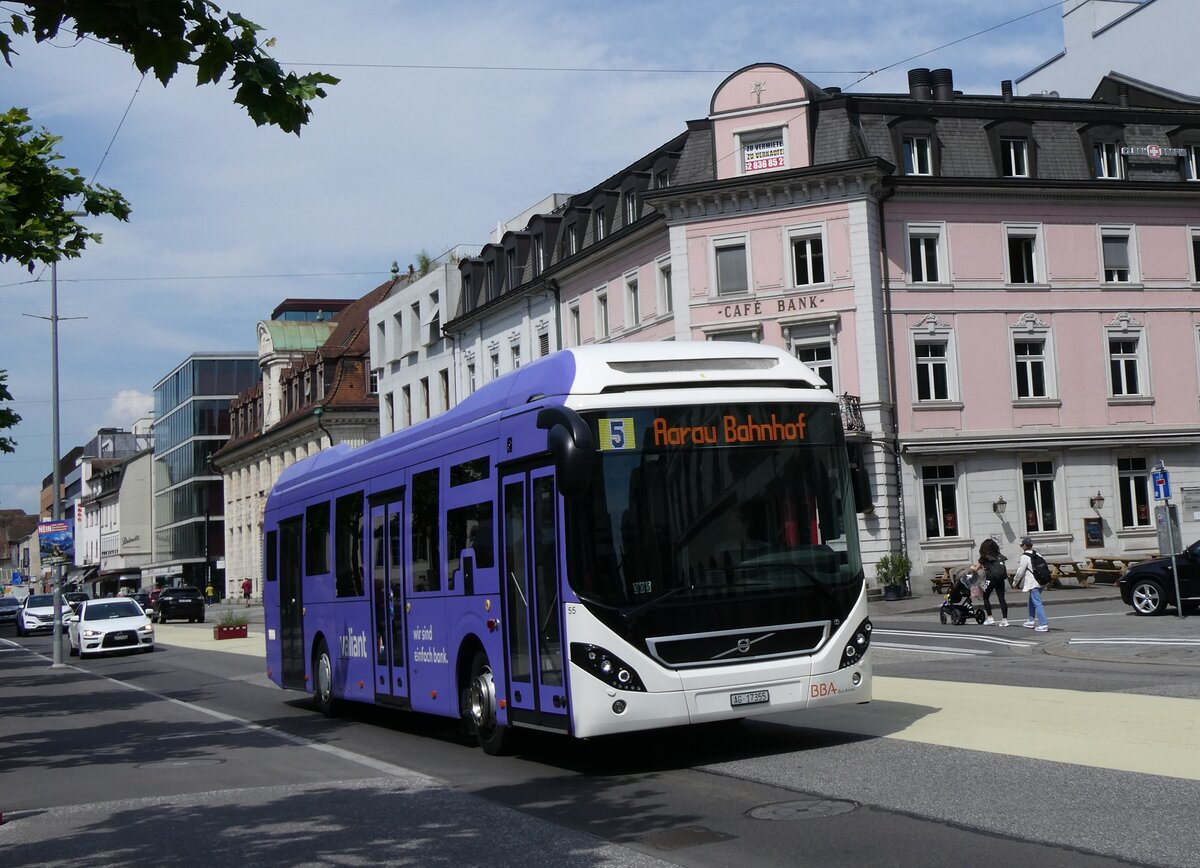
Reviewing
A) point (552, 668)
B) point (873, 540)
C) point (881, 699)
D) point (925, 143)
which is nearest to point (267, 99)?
point (552, 668)

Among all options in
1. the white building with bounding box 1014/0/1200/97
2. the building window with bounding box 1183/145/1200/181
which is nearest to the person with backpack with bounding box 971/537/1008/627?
the building window with bounding box 1183/145/1200/181

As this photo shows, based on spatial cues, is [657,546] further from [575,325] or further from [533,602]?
[575,325]

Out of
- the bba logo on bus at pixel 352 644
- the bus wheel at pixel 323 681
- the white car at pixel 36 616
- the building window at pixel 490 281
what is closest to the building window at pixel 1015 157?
the building window at pixel 490 281

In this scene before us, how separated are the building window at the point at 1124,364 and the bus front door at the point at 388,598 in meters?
33.2

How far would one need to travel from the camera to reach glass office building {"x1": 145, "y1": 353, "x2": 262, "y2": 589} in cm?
10312

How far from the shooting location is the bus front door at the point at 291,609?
A: 59.3 ft

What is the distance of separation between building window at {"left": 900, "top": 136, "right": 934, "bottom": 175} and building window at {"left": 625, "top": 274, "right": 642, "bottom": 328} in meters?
9.46

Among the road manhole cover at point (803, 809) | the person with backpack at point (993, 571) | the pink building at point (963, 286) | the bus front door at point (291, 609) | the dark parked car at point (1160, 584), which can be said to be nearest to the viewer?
the road manhole cover at point (803, 809)

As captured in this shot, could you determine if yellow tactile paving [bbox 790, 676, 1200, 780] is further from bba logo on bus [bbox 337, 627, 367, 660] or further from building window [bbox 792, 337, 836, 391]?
building window [bbox 792, 337, 836, 391]

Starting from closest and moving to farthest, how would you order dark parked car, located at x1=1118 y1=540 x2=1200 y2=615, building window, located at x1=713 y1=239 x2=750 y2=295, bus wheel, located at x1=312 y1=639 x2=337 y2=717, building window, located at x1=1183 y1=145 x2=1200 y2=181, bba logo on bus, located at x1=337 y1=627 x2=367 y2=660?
bba logo on bus, located at x1=337 y1=627 x2=367 y2=660 < bus wheel, located at x1=312 y1=639 x2=337 y2=717 < dark parked car, located at x1=1118 y1=540 x2=1200 y2=615 < building window, located at x1=713 y1=239 x2=750 y2=295 < building window, located at x1=1183 y1=145 x2=1200 y2=181

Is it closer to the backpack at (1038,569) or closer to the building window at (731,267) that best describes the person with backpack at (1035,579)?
the backpack at (1038,569)

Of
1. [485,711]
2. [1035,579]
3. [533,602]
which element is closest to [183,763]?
[485,711]

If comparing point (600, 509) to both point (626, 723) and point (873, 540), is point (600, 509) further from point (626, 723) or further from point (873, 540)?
point (873, 540)

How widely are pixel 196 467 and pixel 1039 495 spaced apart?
76.7 m
